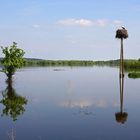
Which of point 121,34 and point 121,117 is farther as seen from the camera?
point 121,34

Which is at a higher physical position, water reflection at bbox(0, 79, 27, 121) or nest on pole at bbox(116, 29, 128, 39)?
nest on pole at bbox(116, 29, 128, 39)

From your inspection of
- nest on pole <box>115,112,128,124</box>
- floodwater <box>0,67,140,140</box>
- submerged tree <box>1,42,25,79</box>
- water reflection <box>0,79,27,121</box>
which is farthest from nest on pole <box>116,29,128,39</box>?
nest on pole <box>115,112,128,124</box>

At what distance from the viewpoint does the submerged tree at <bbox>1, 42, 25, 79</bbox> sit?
56781 mm

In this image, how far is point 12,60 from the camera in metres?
57.5

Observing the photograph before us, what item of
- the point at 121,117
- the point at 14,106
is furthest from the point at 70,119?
the point at 14,106

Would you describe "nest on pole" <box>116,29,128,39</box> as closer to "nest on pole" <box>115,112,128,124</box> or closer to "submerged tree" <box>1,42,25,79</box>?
"submerged tree" <box>1,42,25,79</box>

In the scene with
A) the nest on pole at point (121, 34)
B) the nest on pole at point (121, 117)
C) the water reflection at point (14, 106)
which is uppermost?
the nest on pole at point (121, 34)

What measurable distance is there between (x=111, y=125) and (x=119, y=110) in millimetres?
5563

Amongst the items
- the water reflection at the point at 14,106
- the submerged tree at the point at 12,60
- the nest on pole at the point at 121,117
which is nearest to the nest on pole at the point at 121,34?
the submerged tree at the point at 12,60

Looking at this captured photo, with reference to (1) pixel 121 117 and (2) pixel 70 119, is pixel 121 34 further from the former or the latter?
(2) pixel 70 119

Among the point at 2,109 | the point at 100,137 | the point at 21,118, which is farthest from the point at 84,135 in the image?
the point at 2,109

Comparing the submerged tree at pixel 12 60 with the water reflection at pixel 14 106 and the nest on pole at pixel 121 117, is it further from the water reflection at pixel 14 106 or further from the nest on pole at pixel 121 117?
the nest on pole at pixel 121 117

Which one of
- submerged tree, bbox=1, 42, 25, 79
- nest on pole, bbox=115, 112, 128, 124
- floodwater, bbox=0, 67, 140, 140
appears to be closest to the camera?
floodwater, bbox=0, 67, 140, 140

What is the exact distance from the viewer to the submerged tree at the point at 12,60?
56.8 meters
